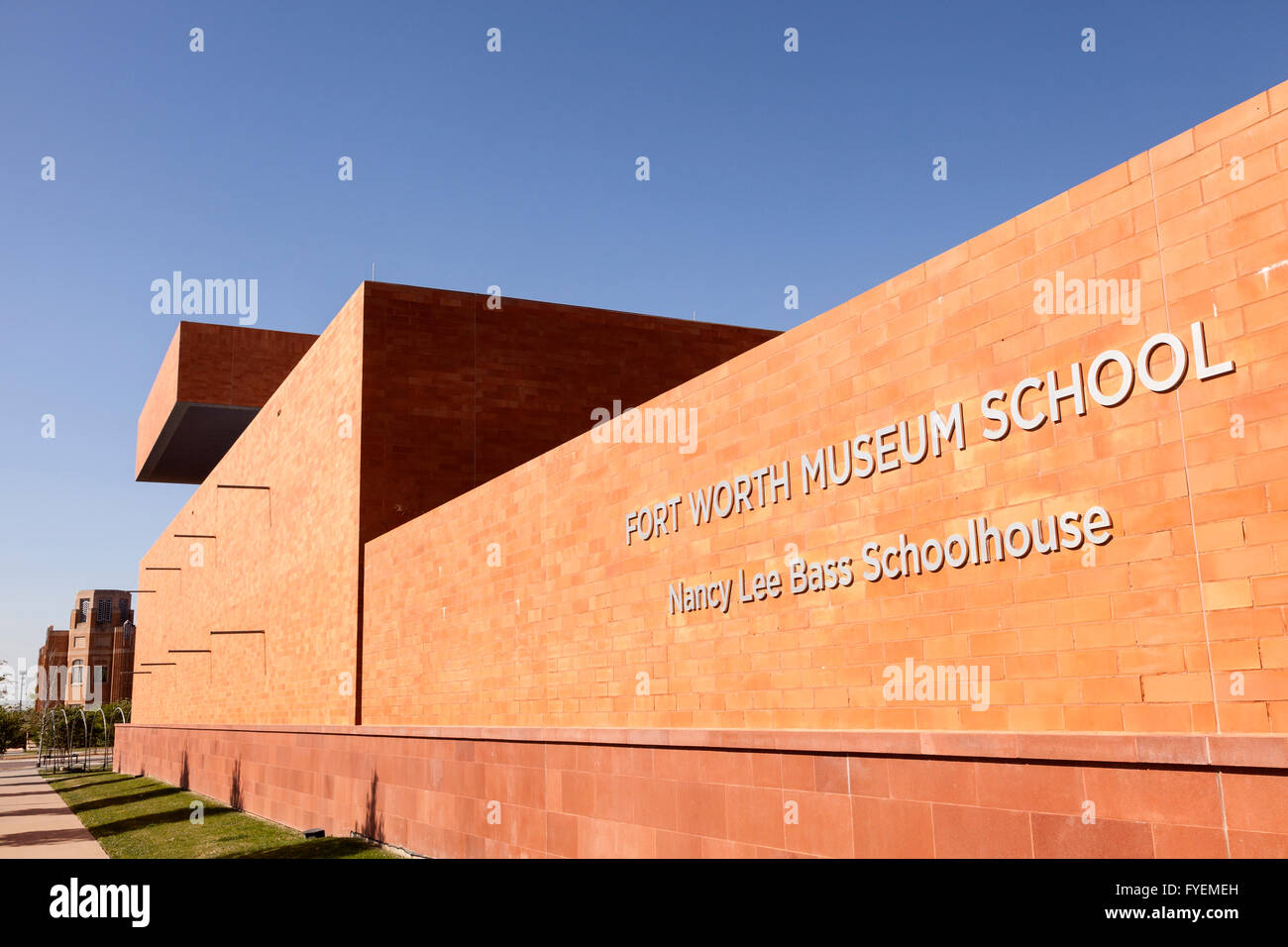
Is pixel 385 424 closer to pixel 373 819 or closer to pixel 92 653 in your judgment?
pixel 373 819

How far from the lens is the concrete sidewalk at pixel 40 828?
676 inches

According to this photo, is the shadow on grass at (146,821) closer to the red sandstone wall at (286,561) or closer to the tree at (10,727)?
the red sandstone wall at (286,561)

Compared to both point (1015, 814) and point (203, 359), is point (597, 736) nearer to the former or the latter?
point (1015, 814)

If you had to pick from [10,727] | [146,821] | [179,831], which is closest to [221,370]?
[146,821]

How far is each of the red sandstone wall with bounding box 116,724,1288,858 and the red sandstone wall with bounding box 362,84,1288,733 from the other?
0.21 meters

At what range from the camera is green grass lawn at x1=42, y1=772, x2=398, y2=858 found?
15102 mm

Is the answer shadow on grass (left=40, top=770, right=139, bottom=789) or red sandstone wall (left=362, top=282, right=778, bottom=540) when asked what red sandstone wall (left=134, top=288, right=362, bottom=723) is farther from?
shadow on grass (left=40, top=770, right=139, bottom=789)

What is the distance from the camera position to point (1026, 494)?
6070mm

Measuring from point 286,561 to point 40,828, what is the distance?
23.9ft

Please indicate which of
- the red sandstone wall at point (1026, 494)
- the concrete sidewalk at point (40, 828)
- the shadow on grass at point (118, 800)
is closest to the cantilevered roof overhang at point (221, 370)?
the shadow on grass at point (118, 800)

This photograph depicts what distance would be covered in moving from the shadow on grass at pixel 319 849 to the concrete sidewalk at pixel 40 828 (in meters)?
3.03

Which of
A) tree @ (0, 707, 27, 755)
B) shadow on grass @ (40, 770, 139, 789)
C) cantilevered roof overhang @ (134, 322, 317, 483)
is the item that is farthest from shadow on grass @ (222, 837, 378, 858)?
tree @ (0, 707, 27, 755)

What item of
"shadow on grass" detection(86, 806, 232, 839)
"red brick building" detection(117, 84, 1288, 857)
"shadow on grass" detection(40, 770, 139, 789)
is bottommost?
"shadow on grass" detection(40, 770, 139, 789)
